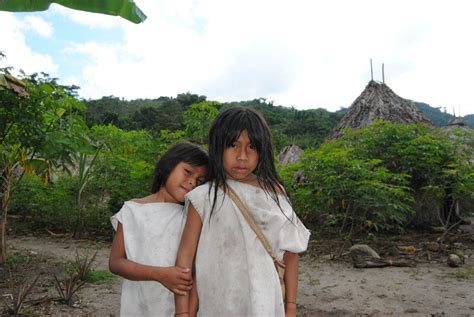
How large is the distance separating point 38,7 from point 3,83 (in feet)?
4.36

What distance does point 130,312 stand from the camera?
60.0 inches

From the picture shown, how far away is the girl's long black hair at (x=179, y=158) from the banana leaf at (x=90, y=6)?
1.15 metres

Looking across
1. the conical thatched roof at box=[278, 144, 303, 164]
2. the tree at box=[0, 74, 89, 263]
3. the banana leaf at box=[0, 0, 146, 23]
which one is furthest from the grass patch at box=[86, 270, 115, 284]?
the conical thatched roof at box=[278, 144, 303, 164]

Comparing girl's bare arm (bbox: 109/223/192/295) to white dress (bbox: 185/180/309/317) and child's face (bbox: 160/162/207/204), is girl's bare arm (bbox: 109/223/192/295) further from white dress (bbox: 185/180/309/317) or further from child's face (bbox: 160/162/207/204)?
child's face (bbox: 160/162/207/204)

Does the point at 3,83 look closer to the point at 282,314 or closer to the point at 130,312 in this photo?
the point at 130,312

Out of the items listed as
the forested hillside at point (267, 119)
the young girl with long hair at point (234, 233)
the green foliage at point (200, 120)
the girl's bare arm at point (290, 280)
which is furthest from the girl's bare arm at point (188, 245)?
the forested hillside at point (267, 119)

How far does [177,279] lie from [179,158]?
1.52 ft

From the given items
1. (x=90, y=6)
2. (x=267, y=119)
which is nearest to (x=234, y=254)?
(x=90, y=6)

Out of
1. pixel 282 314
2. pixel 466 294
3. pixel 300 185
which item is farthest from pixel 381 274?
pixel 282 314

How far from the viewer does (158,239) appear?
1.52 m

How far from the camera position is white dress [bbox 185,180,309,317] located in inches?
54.8

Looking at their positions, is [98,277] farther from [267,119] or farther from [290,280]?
[267,119]

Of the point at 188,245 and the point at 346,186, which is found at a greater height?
the point at 346,186

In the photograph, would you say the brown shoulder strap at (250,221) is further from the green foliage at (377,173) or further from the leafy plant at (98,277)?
the green foliage at (377,173)
